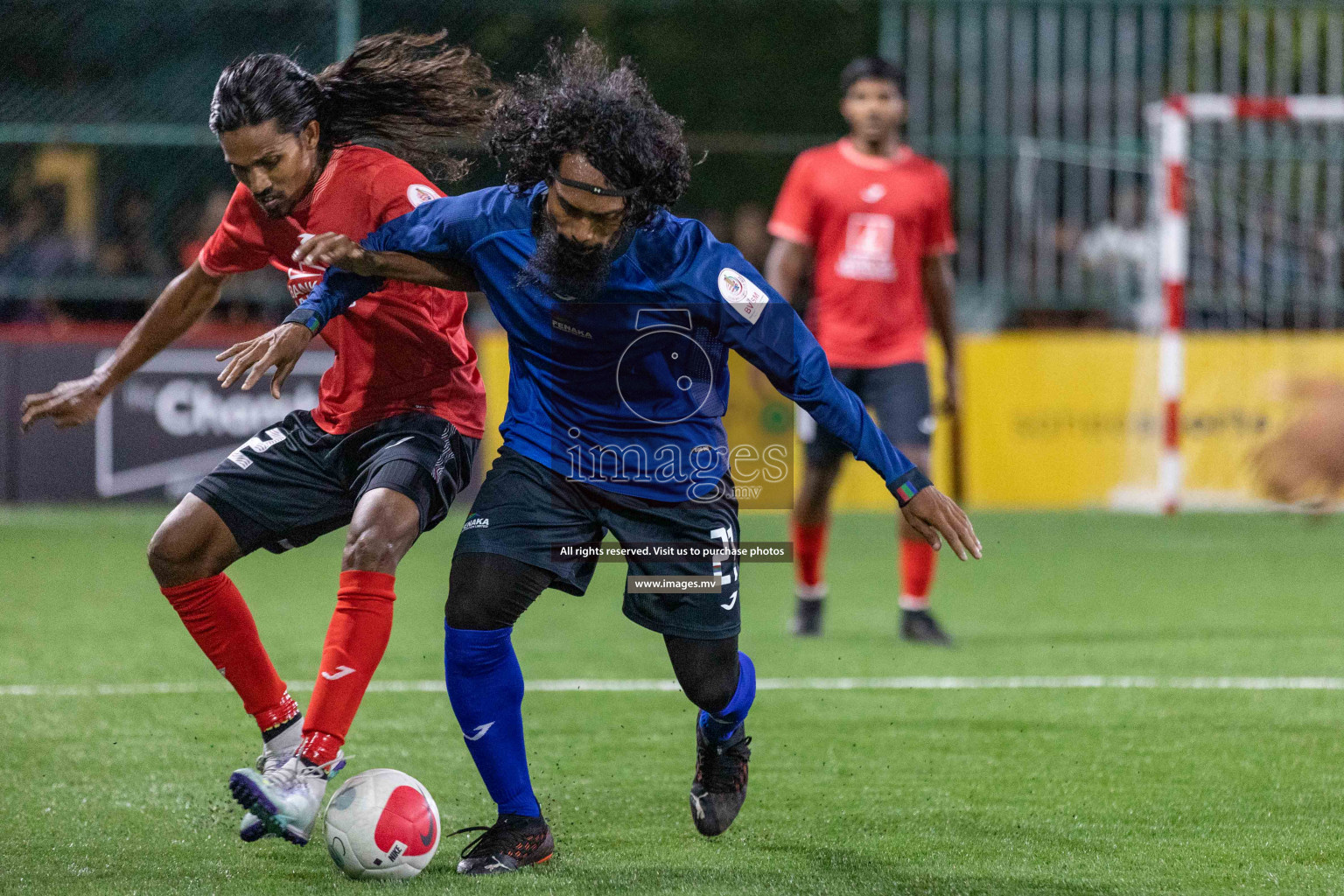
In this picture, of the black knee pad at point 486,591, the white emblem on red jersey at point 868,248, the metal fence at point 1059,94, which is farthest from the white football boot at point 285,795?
the metal fence at point 1059,94

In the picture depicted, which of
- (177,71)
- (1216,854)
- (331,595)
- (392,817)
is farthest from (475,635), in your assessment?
(177,71)

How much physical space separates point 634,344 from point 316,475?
97cm

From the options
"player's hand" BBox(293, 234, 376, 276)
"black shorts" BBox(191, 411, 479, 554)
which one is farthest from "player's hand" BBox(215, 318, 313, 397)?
"black shorts" BBox(191, 411, 479, 554)

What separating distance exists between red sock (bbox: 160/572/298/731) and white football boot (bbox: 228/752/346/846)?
63cm

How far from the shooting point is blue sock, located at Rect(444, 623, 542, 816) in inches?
156

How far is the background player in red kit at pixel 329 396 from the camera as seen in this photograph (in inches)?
167

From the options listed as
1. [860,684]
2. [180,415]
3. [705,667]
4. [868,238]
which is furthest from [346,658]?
[180,415]

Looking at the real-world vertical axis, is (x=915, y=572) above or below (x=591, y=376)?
below

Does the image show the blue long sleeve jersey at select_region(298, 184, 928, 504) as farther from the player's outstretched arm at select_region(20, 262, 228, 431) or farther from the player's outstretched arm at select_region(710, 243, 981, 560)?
the player's outstretched arm at select_region(20, 262, 228, 431)

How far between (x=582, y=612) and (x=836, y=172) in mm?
2377

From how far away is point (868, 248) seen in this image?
25.1ft

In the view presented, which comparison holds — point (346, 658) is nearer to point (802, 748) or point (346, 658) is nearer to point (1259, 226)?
point (802, 748)

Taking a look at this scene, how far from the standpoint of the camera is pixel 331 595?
8.55 metres

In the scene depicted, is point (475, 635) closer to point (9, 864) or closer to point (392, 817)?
point (392, 817)
